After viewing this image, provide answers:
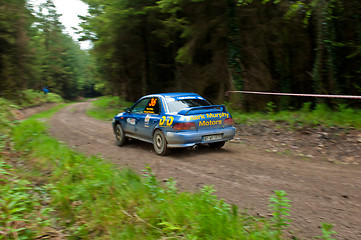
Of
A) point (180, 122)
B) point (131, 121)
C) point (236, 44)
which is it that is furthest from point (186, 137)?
point (236, 44)

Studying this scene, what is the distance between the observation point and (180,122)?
6.77 meters

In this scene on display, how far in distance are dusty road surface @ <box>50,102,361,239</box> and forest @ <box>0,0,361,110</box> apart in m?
4.71

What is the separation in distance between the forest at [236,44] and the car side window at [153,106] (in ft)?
15.9

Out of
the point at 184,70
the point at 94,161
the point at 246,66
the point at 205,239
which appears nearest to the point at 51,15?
the point at 184,70

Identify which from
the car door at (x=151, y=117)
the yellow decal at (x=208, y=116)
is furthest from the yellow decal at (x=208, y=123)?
the car door at (x=151, y=117)

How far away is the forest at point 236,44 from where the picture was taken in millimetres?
10234

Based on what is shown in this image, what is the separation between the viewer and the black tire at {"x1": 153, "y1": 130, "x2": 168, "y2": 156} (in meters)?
7.15

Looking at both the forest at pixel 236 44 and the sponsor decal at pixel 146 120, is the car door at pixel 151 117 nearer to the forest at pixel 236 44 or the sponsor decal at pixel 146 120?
the sponsor decal at pixel 146 120

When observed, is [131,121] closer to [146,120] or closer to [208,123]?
[146,120]

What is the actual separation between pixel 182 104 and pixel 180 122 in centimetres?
83

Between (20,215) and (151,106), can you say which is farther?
(151,106)

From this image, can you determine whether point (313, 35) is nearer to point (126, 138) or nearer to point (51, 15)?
point (126, 138)

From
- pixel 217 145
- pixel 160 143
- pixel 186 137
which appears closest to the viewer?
pixel 186 137

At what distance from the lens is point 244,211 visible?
377 cm
